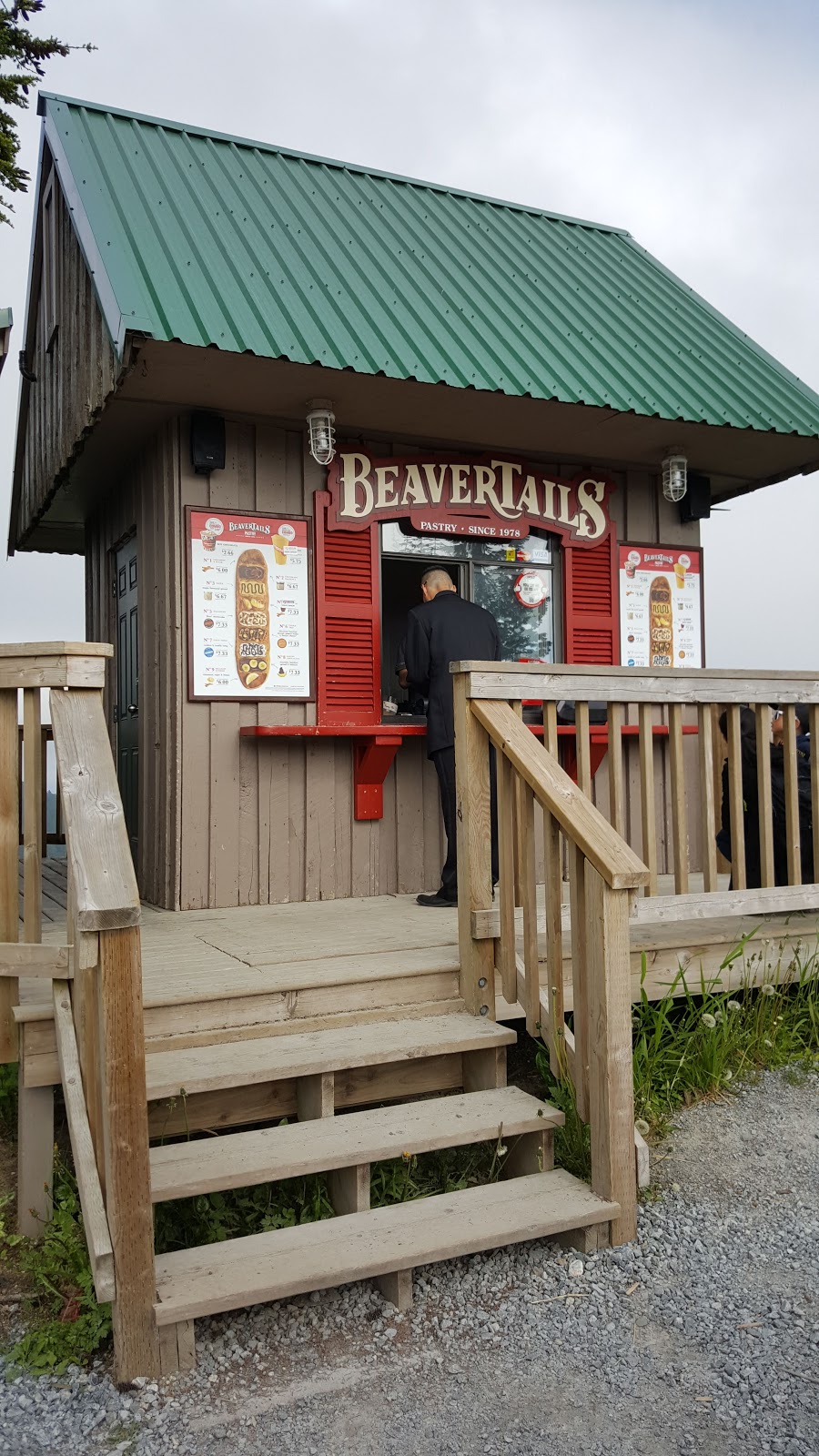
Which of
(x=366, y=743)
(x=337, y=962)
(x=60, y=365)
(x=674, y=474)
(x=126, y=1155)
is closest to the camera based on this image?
(x=126, y=1155)

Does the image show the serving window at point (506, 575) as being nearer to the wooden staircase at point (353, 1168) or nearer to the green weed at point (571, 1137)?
the wooden staircase at point (353, 1168)

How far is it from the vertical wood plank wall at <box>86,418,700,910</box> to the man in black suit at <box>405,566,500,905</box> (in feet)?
2.24

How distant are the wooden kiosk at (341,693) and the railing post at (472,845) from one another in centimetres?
2

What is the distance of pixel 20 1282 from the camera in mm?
3186

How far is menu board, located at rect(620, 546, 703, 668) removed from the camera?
7383mm

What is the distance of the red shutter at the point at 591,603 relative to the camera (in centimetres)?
716

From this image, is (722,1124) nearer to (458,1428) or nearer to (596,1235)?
(596,1235)

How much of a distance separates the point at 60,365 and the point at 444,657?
3876mm

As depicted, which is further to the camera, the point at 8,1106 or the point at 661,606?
the point at 661,606

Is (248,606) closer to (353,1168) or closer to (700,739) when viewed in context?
(700,739)

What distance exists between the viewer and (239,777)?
618 centimetres

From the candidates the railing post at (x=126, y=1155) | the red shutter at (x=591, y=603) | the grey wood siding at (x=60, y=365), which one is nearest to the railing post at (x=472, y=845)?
the railing post at (x=126, y=1155)

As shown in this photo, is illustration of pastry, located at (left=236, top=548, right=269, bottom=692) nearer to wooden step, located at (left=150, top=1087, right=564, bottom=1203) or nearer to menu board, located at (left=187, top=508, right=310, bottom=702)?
menu board, located at (left=187, top=508, right=310, bottom=702)

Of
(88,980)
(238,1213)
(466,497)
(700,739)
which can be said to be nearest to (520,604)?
(466,497)
